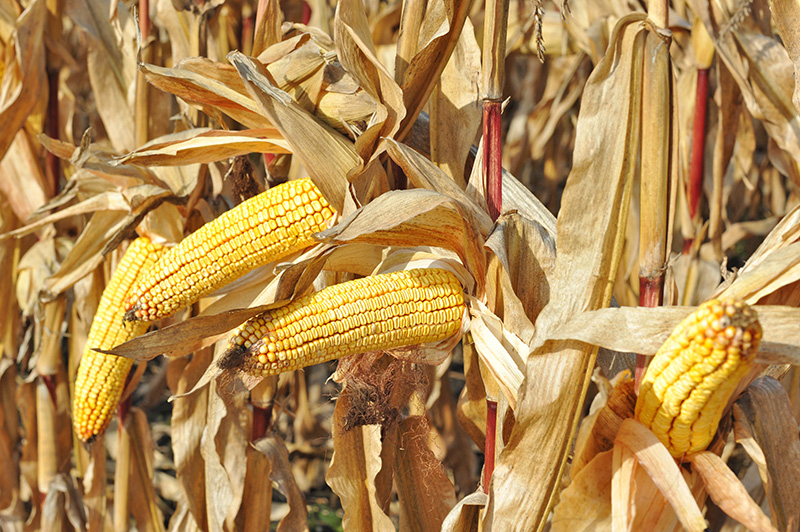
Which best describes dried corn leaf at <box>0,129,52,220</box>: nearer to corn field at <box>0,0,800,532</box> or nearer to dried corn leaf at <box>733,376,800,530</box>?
corn field at <box>0,0,800,532</box>

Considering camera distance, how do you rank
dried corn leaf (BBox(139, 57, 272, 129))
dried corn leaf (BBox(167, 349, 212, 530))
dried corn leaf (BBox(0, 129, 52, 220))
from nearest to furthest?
dried corn leaf (BBox(139, 57, 272, 129)), dried corn leaf (BBox(167, 349, 212, 530)), dried corn leaf (BBox(0, 129, 52, 220))

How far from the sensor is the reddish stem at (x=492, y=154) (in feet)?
4.47

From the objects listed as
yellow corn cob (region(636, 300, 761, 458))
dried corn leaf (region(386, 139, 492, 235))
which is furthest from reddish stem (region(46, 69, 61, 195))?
yellow corn cob (region(636, 300, 761, 458))

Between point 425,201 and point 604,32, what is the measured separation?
209 centimetres

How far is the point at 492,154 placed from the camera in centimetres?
140

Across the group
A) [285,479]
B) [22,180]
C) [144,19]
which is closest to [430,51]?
[144,19]

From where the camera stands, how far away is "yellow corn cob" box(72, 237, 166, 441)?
189cm

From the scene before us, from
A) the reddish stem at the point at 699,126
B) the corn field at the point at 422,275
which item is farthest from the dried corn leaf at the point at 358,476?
the reddish stem at the point at 699,126

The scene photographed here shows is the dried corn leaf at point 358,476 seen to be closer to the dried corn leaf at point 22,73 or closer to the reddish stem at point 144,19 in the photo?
the reddish stem at point 144,19

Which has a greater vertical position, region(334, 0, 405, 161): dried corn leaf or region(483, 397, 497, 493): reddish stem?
region(334, 0, 405, 161): dried corn leaf

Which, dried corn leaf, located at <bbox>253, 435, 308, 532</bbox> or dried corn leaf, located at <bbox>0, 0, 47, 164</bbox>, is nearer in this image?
dried corn leaf, located at <bbox>253, 435, 308, 532</bbox>

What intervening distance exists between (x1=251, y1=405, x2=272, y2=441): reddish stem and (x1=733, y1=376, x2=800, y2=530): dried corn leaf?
1.44 metres

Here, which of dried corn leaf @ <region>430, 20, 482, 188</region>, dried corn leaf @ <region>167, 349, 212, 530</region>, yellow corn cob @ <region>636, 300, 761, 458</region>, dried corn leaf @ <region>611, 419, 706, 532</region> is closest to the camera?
yellow corn cob @ <region>636, 300, 761, 458</region>

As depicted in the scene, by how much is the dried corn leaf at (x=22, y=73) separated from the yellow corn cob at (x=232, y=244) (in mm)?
1425
